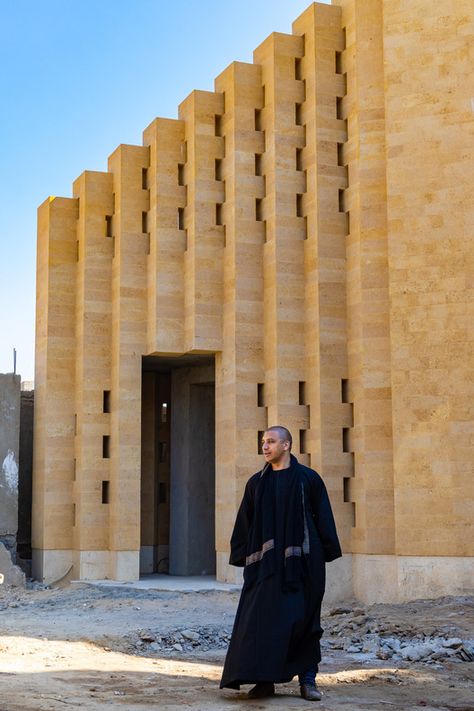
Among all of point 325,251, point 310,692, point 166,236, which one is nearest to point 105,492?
point 166,236

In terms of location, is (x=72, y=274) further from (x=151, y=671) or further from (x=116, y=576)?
(x=151, y=671)

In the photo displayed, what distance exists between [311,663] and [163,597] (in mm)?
9417

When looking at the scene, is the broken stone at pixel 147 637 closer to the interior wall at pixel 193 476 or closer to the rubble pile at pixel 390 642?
the rubble pile at pixel 390 642

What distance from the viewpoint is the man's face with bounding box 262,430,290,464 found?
326 inches

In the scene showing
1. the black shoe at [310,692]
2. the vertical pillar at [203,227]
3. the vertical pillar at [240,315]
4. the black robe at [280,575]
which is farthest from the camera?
the vertical pillar at [203,227]

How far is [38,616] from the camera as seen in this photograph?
15.4m

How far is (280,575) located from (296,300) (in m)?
10.5

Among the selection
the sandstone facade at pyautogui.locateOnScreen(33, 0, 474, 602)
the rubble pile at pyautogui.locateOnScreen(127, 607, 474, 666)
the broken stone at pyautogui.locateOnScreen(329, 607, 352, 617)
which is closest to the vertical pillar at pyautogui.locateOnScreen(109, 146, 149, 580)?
the sandstone facade at pyautogui.locateOnScreen(33, 0, 474, 602)

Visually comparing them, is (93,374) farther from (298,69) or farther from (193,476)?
(298,69)

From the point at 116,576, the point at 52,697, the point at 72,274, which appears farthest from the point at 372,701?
the point at 72,274

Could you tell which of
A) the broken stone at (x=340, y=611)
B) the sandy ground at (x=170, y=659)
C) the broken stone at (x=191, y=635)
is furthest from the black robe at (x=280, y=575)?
the broken stone at (x=340, y=611)

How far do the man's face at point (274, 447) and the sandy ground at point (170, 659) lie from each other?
1827 millimetres

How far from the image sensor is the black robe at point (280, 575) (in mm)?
7793

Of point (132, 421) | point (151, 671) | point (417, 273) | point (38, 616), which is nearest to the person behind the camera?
point (151, 671)
